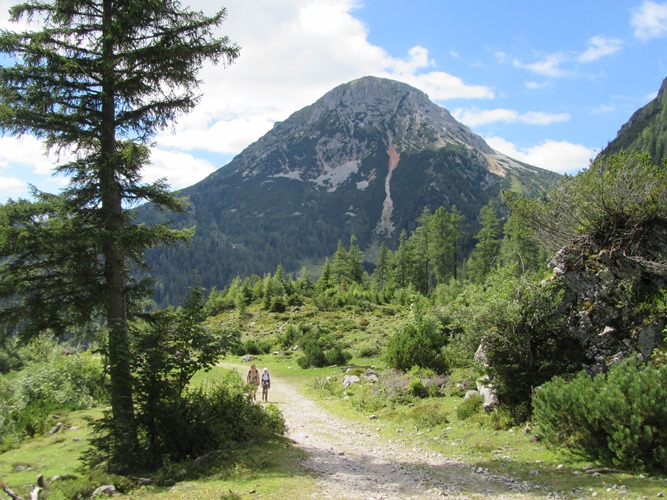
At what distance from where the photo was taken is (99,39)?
10.8m

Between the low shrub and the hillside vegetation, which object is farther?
the low shrub

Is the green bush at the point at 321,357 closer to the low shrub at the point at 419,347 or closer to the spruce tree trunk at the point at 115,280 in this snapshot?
the low shrub at the point at 419,347

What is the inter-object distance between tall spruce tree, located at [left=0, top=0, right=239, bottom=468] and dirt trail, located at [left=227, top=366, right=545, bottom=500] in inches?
185

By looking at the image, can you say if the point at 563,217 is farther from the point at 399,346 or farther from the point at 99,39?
the point at 99,39

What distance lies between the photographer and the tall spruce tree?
9.80m

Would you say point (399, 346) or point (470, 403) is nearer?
point (470, 403)

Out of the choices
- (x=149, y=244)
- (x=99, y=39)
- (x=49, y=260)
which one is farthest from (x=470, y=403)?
(x=99, y=39)

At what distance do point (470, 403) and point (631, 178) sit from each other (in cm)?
847

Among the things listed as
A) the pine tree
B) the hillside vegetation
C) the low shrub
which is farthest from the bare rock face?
the pine tree

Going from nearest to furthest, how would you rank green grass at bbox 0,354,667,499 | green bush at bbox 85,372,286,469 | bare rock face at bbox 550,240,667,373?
green grass at bbox 0,354,667,499 < green bush at bbox 85,372,286,469 < bare rock face at bbox 550,240,667,373

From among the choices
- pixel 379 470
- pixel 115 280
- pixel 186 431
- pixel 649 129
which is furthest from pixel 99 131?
pixel 649 129

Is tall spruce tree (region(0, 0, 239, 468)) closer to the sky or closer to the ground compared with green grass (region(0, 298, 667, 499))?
closer to the sky

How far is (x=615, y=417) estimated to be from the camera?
8031mm

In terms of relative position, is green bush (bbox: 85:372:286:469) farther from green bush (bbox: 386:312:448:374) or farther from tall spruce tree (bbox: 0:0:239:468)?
green bush (bbox: 386:312:448:374)
